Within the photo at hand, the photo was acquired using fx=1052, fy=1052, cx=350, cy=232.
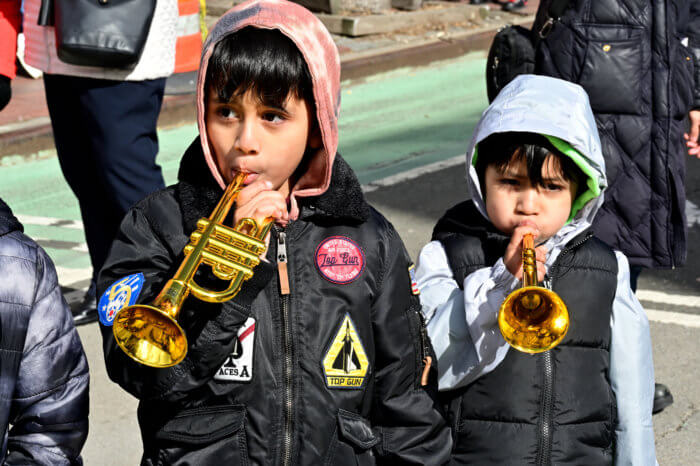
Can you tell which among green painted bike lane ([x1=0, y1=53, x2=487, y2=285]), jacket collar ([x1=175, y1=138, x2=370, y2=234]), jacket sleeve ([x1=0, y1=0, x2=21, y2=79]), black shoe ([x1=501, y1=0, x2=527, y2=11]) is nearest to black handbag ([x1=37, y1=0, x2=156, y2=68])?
jacket sleeve ([x1=0, y1=0, x2=21, y2=79])

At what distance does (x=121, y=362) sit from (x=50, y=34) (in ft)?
7.75

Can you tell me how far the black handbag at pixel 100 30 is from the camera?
13.5 ft

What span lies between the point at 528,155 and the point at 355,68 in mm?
8926

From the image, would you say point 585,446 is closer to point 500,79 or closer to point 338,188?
point 338,188

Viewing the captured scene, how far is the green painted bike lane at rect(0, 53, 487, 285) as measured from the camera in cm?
690

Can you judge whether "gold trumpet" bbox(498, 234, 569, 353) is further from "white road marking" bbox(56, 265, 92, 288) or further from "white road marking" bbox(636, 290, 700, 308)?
"white road marking" bbox(56, 265, 92, 288)

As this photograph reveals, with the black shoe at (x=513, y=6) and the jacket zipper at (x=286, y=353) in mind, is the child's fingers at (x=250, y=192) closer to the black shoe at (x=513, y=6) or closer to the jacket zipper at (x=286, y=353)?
the jacket zipper at (x=286, y=353)

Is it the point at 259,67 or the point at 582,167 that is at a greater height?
the point at 259,67

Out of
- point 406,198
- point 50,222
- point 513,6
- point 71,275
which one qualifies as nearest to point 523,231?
point 71,275

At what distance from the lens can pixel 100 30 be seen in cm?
412

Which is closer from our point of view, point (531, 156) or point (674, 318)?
point (531, 156)

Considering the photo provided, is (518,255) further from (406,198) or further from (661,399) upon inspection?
(406,198)

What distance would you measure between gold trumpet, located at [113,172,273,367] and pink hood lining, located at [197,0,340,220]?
10.0 inches

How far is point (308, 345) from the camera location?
242cm
